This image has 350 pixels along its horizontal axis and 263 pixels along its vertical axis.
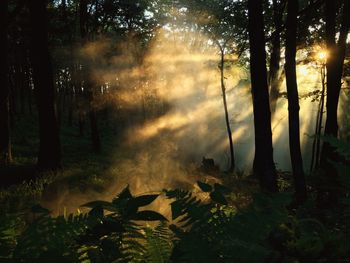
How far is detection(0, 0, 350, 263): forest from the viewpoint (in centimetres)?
128

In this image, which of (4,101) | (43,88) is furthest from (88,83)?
(43,88)

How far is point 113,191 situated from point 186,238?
7963 mm

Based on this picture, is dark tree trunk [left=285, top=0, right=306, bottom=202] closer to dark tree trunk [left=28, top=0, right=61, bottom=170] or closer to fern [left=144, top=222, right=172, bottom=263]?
dark tree trunk [left=28, top=0, right=61, bottom=170]

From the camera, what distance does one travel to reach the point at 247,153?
155 ft

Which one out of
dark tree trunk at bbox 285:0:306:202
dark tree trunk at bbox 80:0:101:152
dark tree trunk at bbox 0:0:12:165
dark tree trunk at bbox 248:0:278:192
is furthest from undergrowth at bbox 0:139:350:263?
dark tree trunk at bbox 80:0:101:152

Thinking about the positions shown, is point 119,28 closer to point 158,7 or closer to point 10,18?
point 158,7

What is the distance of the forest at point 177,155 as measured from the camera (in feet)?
4.21

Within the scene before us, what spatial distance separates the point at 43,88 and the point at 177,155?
444 inches

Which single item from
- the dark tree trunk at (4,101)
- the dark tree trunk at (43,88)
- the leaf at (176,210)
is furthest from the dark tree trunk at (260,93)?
the leaf at (176,210)

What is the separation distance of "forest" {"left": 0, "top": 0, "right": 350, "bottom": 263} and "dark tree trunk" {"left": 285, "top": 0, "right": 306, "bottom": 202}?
0.03 metres

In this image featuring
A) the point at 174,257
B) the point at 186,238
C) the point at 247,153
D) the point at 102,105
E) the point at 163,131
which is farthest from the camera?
the point at 247,153

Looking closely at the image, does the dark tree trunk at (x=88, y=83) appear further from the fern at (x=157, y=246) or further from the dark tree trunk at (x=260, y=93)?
the fern at (x=157, y=246)

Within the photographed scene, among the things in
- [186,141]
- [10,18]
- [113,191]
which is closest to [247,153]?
[186,141]

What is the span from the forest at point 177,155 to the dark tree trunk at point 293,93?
0.10 ft
